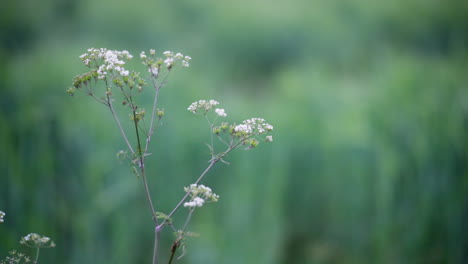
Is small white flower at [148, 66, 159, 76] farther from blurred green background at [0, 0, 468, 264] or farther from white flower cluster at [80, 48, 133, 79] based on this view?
blurred green background at [0, 0, 468, 264]

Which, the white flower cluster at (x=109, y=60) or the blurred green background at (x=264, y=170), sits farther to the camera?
the blurred green background at (x=264, y=170)

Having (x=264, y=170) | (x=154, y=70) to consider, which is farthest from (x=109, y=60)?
(x=264, y=170)

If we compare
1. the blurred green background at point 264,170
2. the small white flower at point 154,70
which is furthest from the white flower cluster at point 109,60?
the blurred green background at point 264,170

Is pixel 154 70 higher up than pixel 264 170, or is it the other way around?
pixel 264 170

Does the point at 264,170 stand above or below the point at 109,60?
above

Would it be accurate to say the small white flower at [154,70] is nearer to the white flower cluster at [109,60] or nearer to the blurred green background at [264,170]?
the white flower cluster at [109,60]

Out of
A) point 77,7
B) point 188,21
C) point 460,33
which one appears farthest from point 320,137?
point 77,7

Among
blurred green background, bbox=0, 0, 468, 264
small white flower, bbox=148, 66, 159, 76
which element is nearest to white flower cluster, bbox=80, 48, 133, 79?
small white flower, bbox=148, 66, 159, 76

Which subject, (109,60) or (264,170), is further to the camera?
(264,170)

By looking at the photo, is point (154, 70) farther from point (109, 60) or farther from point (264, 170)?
point (264, 170)

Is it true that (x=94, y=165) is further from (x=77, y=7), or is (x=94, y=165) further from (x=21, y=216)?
(x=77, y=7)
